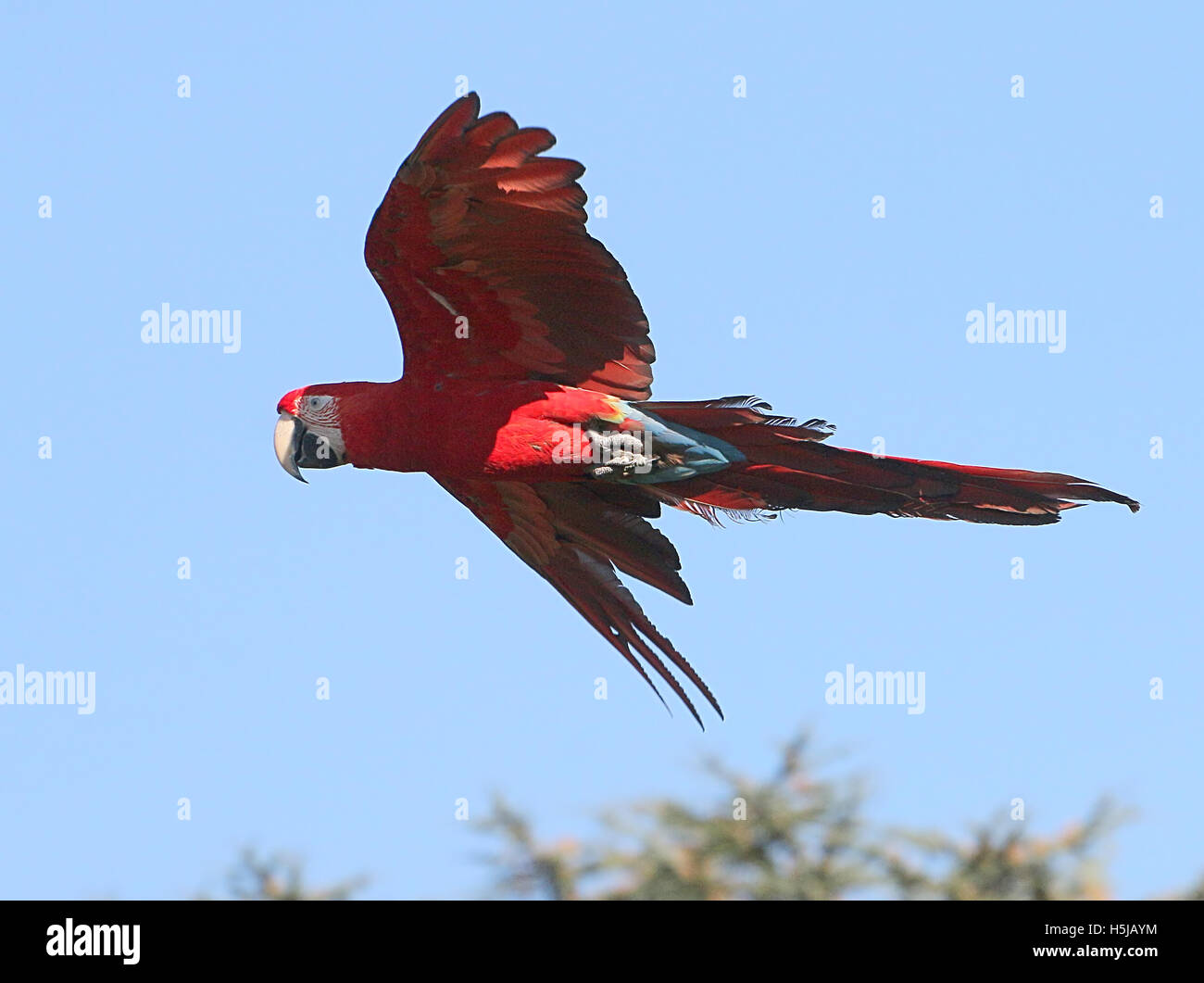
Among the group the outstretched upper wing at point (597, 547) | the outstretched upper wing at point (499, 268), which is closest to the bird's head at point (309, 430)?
the outstretched upper wing at point (499, 268)

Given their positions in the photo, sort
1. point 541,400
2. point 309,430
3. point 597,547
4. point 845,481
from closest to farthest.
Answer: point 845,481 < point 541,400 < point 309,430 < point 597,547

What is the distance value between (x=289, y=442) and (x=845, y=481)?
2535mm

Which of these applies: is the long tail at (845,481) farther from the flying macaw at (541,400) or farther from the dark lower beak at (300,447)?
the dark lower beak at (300,447)

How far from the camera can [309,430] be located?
8.45m

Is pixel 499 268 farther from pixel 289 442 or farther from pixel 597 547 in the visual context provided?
pixel 597 547

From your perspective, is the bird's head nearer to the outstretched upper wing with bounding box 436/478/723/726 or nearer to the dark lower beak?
the dark lower beak

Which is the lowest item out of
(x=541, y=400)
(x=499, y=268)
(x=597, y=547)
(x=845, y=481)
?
(x=597, y=547)

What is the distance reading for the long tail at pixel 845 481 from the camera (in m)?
7.82

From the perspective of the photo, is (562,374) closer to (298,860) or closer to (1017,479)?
(1017,479)

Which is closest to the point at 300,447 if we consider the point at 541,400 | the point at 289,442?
the point at 289,442

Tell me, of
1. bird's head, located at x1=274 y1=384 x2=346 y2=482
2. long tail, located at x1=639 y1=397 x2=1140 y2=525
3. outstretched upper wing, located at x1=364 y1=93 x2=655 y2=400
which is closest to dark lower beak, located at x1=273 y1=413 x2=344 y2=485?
bird's head, located at x1=274 y1=384 x2=346 y2=482

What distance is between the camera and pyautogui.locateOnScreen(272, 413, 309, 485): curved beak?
8484 mm

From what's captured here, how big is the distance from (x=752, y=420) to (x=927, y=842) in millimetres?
2307
